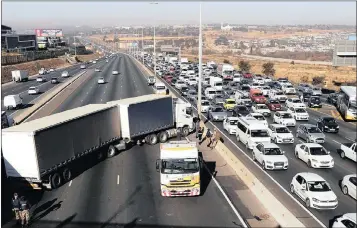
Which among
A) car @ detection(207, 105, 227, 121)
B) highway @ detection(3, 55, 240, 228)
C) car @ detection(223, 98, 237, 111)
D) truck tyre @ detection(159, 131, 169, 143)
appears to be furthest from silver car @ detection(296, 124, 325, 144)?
car @ detection(223, 98, 237, 111)

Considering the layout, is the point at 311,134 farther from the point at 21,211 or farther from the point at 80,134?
the point at 21,211

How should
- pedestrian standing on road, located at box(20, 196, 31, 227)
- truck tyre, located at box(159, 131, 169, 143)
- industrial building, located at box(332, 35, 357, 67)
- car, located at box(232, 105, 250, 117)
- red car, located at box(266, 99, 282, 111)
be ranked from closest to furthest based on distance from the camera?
pedestrian standing on road, located at box(20, 196, 31, 227) → industrial building, located at box(332, 35, 357, 67) → truck tyre, located at box(159, 131, 169, 143) → car, located at box(232, 105, 250, 117) → red car, located at box(266, 99, 282, 111)

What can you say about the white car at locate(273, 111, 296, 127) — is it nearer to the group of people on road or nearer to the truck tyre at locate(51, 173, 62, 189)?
the truck tyre at locate(51, 173, 62, 189)

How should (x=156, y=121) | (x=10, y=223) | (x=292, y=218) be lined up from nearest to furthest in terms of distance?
1. (x=292, y=218)
2. (x=10, y=223)
3. (x=156, y=121)

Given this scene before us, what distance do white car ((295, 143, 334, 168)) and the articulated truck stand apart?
12.2 metres

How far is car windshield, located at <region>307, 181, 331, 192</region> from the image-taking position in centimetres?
1980

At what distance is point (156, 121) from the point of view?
110 feet

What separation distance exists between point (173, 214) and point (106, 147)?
38.9 ft

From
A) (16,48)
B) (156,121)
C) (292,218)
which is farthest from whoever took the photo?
(16,48)

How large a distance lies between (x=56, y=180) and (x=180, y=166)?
25.9 feet

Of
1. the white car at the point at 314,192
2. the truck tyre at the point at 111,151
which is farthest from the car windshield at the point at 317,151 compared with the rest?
the truck tyre at the point at 111,151

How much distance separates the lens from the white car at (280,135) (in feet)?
107

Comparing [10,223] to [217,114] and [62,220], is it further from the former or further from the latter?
[217,114]

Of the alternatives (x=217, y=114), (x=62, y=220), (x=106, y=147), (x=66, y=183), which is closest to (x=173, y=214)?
(x=62, y=220)
